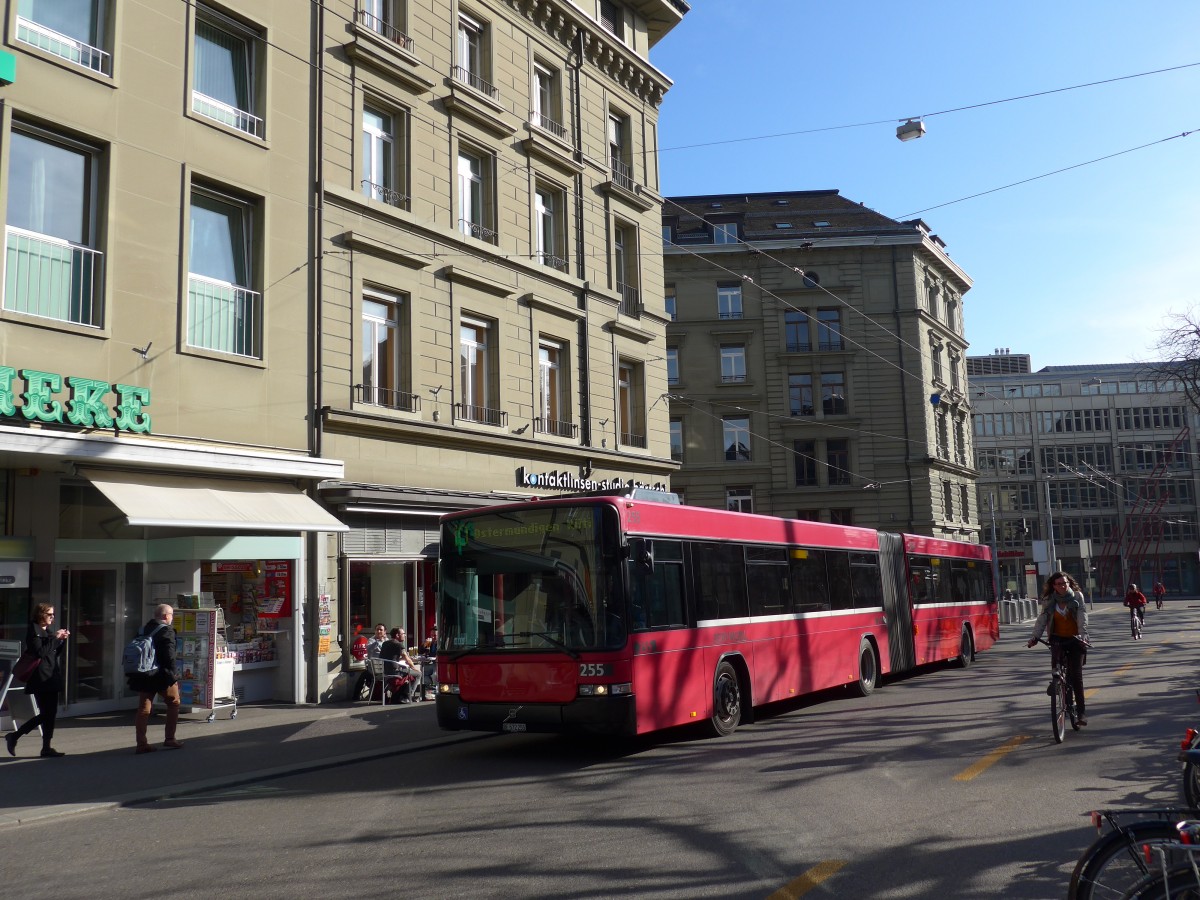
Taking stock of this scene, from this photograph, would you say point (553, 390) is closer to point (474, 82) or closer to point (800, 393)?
point (474, 82)

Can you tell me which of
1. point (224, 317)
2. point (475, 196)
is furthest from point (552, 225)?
point (224, 317)

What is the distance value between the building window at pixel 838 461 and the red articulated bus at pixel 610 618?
37628mm

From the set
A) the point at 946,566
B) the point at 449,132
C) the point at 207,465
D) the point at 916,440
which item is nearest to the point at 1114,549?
the point at 916,440

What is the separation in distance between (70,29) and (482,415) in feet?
34.4

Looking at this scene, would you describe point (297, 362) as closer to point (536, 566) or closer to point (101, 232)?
point (101, 232)

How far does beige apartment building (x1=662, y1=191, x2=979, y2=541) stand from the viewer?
5081cm

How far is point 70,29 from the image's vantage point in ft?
50.4

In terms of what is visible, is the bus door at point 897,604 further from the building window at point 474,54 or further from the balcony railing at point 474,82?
the building window at point 474,54

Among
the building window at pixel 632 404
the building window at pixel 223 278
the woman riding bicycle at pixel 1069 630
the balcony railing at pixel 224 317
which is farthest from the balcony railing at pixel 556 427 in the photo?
the woman riding bicycle at pixel 1069 630

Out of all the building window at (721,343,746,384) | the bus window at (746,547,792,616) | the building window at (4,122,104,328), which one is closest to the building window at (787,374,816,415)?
the building window at (721,343,746,384)

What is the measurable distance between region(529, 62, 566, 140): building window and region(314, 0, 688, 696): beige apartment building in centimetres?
5

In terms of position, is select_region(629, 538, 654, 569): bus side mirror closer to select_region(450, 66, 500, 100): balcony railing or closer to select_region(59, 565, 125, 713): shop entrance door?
select_region(59, 565, 125, 713): shop entrance door

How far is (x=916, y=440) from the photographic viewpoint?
2048 inches

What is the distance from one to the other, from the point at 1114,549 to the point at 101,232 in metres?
83.0
